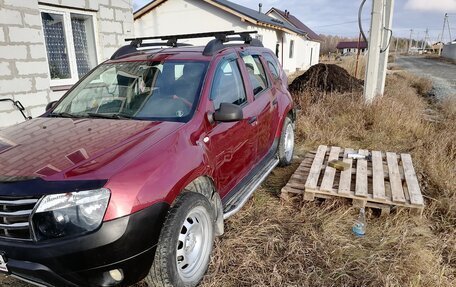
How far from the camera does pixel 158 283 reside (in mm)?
2129

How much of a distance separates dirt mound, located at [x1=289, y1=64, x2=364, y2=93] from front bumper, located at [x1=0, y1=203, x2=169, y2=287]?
821cm

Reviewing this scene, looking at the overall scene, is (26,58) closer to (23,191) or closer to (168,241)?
(23,191)

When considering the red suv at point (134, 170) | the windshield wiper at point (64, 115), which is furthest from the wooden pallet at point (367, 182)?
the windshield wiper at point (64, 115)

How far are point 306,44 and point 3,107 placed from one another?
32.0 m

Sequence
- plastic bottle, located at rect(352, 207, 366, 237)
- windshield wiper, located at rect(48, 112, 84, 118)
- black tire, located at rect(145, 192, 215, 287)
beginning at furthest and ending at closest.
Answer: plastic bottle, located at rect(352, 207, 366, 237)
windshield wiper, located at rect(48, 112, 84, 118)
black tire, located at rect(145, 192, 215, 287)

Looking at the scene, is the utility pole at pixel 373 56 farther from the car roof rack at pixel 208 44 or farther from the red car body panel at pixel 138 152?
the red car body panel at pixel 138 152

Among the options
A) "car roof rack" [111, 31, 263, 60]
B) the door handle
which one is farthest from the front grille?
the door handle

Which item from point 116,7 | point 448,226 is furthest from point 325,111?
point 116,7

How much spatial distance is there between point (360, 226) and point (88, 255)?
255 cm

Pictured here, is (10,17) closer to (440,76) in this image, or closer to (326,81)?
Result: (326,81)

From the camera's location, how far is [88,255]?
1.80 m

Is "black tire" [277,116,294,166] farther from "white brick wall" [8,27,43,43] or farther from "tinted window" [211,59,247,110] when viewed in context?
"white brick wall" [8,27,43,43]

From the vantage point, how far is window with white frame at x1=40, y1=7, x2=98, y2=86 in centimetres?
609

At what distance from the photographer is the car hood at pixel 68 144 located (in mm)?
1953
